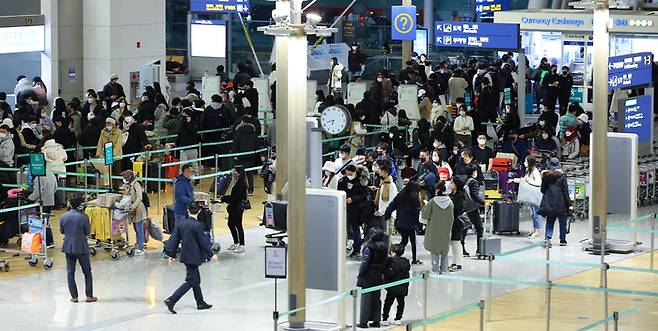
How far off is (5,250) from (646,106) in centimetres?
1165

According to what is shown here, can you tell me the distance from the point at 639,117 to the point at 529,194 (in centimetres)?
403

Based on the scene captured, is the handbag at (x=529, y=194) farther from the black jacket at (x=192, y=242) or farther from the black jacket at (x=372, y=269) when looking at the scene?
the black jacket at (x=192, y=242)

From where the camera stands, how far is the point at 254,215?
26.0 m

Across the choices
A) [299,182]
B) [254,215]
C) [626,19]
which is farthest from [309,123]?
[626,19]

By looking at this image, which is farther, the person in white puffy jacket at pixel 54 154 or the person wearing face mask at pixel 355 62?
the person wearing face mask at pixel 355 62

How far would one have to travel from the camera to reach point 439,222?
20750 millimetres

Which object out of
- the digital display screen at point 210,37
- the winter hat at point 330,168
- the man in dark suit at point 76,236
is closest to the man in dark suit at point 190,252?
the man in dark suit at point 76,236

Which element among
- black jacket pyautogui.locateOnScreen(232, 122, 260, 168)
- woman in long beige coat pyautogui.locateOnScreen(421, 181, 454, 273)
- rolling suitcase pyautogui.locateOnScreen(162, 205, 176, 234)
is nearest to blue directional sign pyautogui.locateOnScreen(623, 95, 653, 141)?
black jacket pyautogui.locateOnScreen(232, 122, 260, 168)

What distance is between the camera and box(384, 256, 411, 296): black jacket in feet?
58.7

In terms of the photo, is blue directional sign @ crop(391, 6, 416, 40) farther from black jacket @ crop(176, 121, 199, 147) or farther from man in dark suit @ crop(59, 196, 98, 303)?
man in dark suit @ crop(59, 196, 98, 303)

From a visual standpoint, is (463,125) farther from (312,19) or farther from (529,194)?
(312,19)

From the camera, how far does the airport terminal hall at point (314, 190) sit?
18078mm

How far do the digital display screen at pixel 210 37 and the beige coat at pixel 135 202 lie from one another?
18.2m

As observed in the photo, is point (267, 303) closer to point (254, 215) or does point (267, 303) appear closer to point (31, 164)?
point (31, 164)
